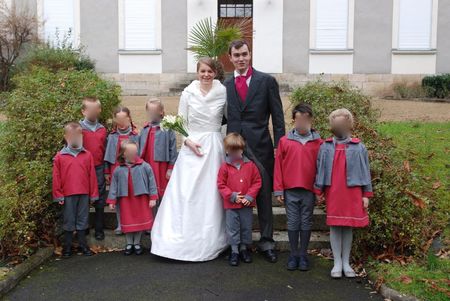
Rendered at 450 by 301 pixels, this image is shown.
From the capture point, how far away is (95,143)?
6043 millimetres

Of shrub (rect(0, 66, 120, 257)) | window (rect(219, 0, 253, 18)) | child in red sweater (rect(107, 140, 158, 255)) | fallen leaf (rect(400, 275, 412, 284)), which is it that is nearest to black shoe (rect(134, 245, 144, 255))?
child in red sweater (rect(107, 140, 158, 255))

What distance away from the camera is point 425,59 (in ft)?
65.6

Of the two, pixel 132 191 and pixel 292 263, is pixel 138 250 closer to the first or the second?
pixel 132 191

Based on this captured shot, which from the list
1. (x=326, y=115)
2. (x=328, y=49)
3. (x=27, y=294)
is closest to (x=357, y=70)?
(x=328, y=49)

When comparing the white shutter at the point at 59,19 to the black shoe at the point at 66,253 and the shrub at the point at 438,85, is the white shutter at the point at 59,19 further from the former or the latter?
the black shoe at the point at 66,253

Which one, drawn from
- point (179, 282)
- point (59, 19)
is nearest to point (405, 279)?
point (179, 282)

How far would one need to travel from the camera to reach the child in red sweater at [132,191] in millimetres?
5668

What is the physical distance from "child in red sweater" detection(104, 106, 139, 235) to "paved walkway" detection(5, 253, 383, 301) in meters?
0.73

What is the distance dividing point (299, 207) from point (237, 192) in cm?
59

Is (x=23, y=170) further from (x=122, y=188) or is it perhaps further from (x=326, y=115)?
(x=326, y=115)

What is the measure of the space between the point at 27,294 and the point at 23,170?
1.60 meters

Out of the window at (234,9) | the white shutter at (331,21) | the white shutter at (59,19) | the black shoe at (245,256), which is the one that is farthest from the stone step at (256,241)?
the window at (234,9)

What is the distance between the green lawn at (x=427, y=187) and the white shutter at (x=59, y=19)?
1303cm

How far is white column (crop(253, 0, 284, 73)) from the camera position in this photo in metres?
19.8
